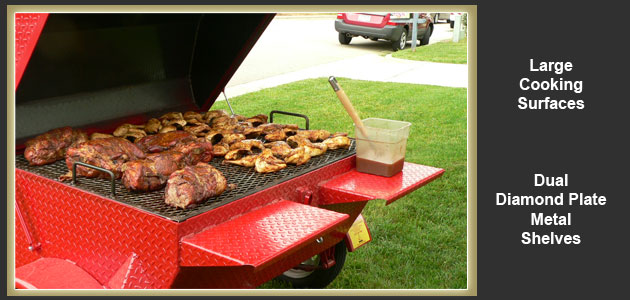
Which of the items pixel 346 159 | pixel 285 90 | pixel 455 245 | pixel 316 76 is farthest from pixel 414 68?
pixel 346 159

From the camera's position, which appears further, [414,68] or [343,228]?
[414,68]

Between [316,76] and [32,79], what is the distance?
699 cm

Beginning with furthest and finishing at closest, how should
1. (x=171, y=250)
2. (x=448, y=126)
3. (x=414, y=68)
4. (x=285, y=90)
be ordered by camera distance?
(x=414, y=68), (x=285, y=90), (x=448, y=126), (x=171, y=250)

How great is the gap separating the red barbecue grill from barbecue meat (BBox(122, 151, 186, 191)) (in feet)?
0.21

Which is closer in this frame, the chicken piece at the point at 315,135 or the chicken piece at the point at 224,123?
the chicken piece at the point at 315,135

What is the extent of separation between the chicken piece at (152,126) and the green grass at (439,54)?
8457 millimetres

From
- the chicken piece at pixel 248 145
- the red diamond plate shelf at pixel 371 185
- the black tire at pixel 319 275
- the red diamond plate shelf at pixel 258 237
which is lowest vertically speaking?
the black tire at pixel 319 275

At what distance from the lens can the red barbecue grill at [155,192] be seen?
94.1 inches

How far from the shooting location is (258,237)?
7.64ft

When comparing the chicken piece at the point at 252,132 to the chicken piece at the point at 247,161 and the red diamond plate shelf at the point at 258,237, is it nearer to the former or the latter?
the chicken piece at the point at 247,161

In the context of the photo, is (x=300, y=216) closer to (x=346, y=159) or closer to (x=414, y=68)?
(x=346, y=159)

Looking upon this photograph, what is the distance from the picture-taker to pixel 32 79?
3387 millimetres

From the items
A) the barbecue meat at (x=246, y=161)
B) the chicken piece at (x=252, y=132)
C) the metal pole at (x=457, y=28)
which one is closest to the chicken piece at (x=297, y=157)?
the barbecue meat at (x=246, y=161)

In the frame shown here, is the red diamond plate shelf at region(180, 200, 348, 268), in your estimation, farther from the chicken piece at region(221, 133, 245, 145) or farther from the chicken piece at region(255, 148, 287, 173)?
the chicken piece at region(221, 133, 245, 145)
